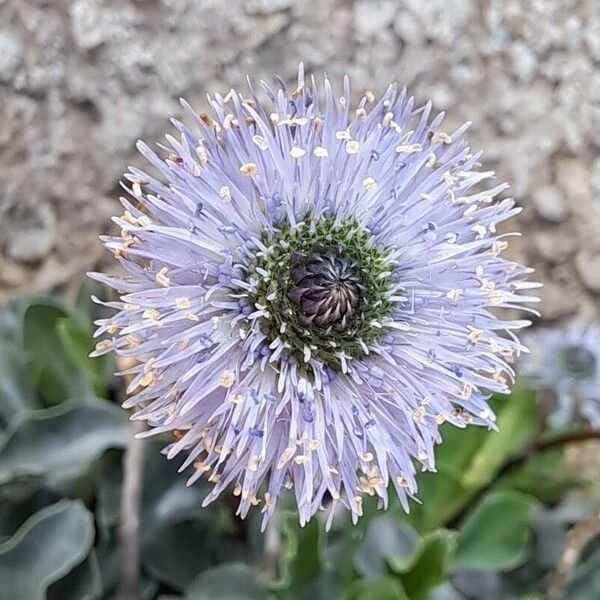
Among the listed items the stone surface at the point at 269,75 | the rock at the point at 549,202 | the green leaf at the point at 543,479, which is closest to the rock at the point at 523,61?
the stone surface at the point at 269,75

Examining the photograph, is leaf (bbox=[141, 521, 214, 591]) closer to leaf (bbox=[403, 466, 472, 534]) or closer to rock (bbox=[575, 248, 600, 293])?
leaf (bbox=[403, 466, 472, 534])

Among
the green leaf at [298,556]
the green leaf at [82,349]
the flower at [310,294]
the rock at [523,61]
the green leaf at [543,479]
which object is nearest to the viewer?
the flower at [310,294]

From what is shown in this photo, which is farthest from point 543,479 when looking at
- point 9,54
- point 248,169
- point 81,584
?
point 9,54

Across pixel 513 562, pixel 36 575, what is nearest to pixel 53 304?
pixel 36 575

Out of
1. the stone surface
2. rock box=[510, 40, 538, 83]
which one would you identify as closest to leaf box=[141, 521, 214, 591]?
the stone surface

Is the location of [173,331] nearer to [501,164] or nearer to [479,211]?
[479,211]

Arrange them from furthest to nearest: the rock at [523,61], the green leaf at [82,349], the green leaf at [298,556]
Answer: the rock at [523,61] → the green leaf at [82,349] → the green leaf at [298,556]

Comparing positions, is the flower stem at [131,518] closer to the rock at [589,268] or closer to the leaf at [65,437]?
the leaf at [65,437]
